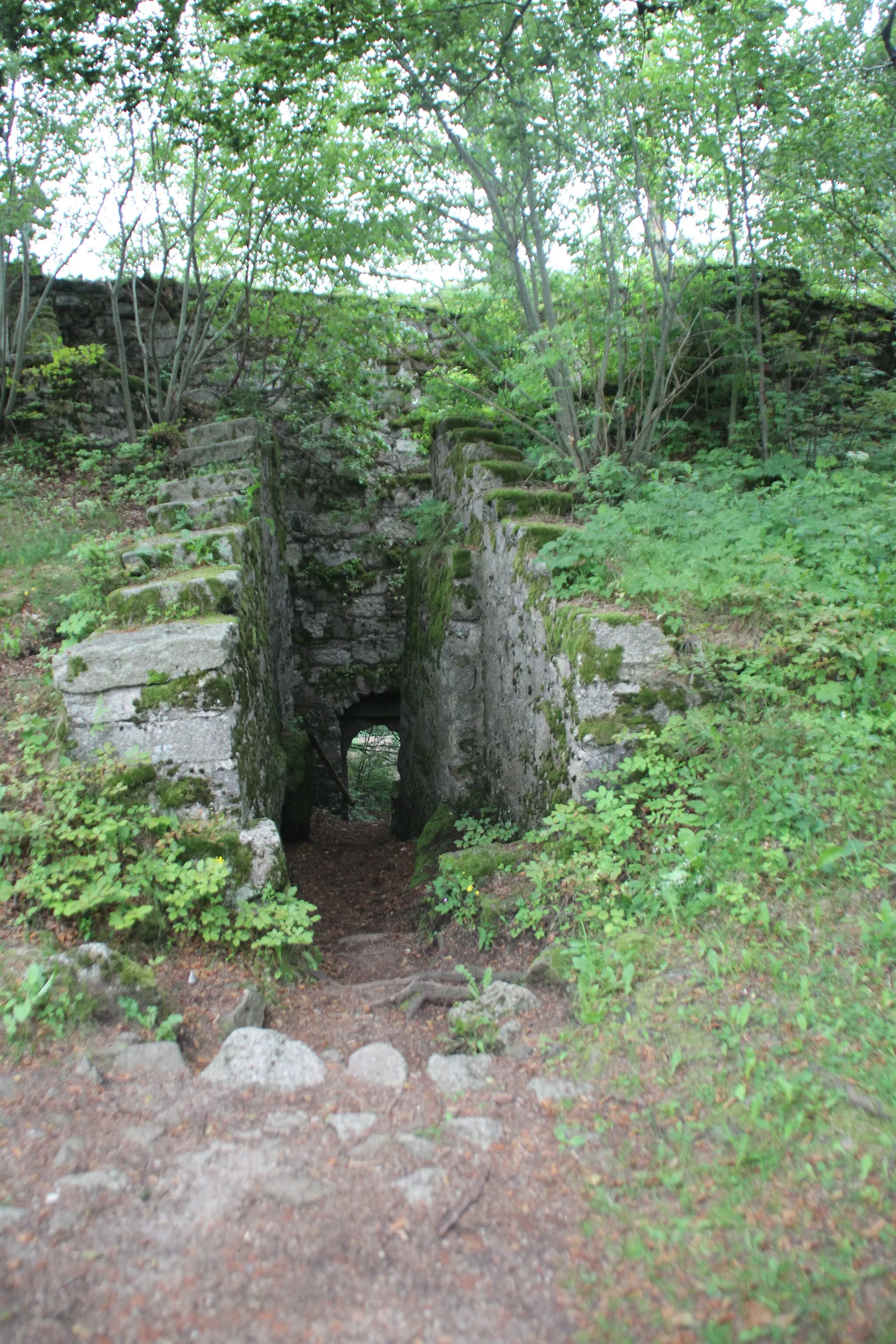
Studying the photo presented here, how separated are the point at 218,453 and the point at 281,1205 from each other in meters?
5.74

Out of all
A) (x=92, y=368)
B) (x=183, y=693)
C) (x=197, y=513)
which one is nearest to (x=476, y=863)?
(x=183, y=693)

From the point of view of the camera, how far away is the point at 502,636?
5.52 metres

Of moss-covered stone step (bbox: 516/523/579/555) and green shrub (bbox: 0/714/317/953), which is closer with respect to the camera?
green shrub (bbox: 0/714/317/953)

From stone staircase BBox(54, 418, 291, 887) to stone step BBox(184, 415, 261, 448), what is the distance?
1381 millimetres

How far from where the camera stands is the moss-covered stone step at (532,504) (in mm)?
5492

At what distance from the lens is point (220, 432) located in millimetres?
6793

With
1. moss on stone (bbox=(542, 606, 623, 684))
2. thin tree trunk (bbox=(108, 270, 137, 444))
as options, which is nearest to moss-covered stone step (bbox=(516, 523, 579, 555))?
moss on stone (bbox=(542, 606, 623, 684))

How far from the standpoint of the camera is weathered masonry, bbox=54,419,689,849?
12.5 ft

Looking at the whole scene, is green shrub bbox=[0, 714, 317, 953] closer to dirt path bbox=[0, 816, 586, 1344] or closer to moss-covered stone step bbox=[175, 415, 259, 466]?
dirt path bbox=[0, 816, 586, 1344]

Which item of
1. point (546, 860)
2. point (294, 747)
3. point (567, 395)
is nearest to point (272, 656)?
point (294, 747)

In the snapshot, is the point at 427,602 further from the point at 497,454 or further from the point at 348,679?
the point at 348,679

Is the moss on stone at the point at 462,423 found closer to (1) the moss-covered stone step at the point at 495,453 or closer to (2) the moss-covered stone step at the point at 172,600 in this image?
(1) the moss-covered stone step at the point at 495,453

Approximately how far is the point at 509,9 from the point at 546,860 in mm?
5093

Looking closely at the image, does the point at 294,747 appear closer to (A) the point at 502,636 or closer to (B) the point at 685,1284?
(A) the point at 502,636
